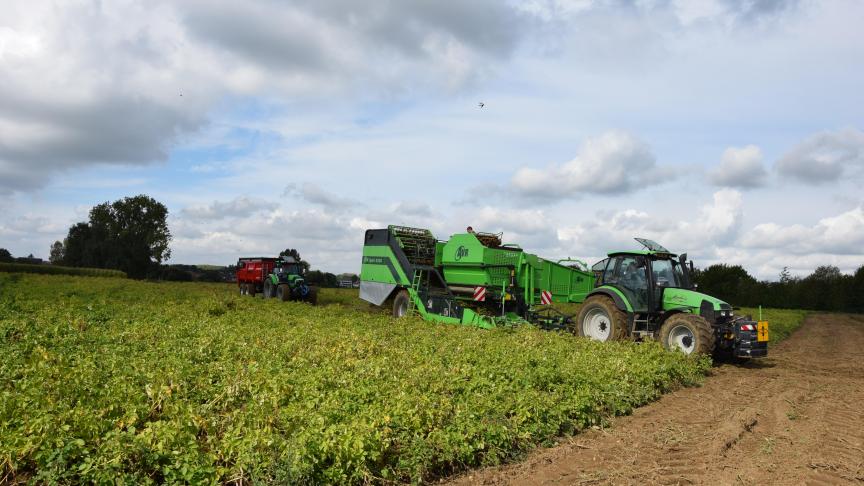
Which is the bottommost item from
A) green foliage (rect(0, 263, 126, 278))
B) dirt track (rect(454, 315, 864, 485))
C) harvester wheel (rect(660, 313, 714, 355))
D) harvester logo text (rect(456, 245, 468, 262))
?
dirt track (rect(454, 315, 864, 485))

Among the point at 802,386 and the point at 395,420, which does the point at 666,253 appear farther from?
the point at 395,420

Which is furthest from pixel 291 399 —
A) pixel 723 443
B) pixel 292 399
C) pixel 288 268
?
pixel 288 268

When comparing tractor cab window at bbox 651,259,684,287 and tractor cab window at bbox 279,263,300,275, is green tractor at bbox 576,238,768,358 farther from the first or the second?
tractor cab window at bbox 279,263,300,275

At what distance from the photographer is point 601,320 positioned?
13578mm

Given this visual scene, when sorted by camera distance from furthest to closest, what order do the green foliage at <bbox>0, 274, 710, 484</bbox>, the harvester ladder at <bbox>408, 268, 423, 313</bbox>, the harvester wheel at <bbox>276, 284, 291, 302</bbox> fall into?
the harvester wheel at <bbox>276, 284, 291, 302</bbox> < the harvester ladder at <bbox>408, 268, 423, 313</bbox> < the green foliage at <bbox>0, 274, 710, 484</bbox>

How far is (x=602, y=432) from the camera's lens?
683cm

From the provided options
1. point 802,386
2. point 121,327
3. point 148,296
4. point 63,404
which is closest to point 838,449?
point 802,386

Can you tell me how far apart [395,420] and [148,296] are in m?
19.9

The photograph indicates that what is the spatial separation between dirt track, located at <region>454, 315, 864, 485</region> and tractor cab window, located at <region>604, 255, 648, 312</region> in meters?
2.99

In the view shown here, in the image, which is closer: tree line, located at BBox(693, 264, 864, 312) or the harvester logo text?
the harvester logo text

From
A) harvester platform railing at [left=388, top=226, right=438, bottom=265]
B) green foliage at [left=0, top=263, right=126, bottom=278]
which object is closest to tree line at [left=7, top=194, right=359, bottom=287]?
green foliage at [left=0, top=263, right=126, bottom=278]

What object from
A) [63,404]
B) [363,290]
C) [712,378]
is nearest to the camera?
[63,404]

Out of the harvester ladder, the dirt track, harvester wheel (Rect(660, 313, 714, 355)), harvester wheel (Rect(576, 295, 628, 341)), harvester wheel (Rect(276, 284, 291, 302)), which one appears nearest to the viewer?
the dirt track

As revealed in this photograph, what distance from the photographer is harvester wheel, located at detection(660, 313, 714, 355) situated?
451 inches
